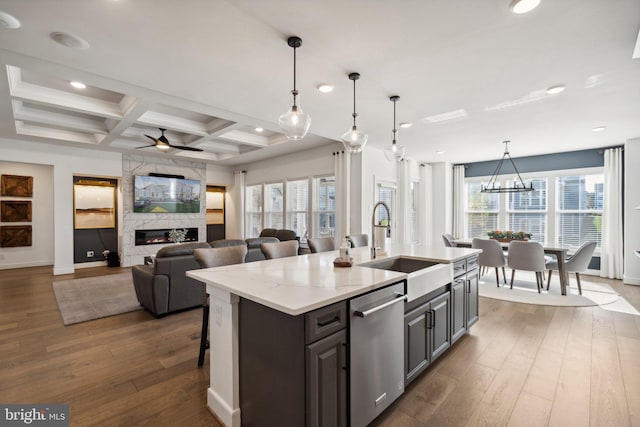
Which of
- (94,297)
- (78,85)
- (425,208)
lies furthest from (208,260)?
(425,208)

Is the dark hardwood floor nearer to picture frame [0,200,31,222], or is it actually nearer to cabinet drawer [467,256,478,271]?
cabinet drawer [467,256,478,271]

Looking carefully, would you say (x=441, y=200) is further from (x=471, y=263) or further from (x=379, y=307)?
(x=379, y=307)

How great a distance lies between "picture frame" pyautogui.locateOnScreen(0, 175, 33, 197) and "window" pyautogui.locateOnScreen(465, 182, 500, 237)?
10.7m

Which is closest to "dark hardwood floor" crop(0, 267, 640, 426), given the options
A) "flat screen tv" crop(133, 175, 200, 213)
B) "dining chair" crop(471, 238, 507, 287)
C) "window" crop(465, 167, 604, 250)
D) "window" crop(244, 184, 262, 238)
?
"dining chair" crop(471, 238, 507, 287)

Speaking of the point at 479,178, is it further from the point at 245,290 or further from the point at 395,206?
the point at 245,290

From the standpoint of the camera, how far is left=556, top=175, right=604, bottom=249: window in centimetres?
596

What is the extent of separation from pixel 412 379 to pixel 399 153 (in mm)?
2317

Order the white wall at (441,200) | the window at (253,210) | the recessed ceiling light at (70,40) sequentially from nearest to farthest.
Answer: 1. the recessed ceiling light at (70,40)
2. the white wall at (441,200)
3. the window at (253,210)

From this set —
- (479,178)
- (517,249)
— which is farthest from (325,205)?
(479,178)

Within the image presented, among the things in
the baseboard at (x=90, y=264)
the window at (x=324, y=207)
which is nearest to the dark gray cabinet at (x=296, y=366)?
the window at (x=324, y=207)

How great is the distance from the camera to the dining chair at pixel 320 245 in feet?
11.1

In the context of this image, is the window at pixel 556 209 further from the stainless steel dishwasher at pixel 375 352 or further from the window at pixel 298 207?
the stainless steel dishwasher at pixel 375 352

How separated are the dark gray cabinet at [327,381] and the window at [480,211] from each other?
7114 millimetres

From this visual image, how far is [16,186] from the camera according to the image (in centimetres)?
661
